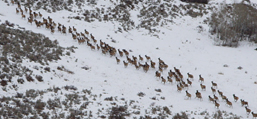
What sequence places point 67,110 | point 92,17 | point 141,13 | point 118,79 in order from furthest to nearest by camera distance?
point 141,13
point 92,17
point 118,79
point 67,110

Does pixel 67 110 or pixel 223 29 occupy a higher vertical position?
pixel 223 29

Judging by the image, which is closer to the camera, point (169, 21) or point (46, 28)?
point (46, 28)

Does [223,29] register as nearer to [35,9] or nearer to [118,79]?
[118,79]

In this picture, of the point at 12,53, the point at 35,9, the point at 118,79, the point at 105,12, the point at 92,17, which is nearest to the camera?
the point at 12,53

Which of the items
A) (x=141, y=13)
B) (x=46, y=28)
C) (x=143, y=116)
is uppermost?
(x=141, y=13)

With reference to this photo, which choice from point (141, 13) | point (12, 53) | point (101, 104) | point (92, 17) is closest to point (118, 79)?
point (101, 104)

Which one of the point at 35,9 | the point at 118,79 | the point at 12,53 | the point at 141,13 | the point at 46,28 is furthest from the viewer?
the point at 141,13

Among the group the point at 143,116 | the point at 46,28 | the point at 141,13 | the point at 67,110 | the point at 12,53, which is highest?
the point at 141,13

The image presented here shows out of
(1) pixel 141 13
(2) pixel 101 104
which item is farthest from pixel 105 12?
(2) pixel 101 104

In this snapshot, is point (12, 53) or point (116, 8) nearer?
point (12, 53)

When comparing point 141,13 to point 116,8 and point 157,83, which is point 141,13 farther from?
point 157,83
